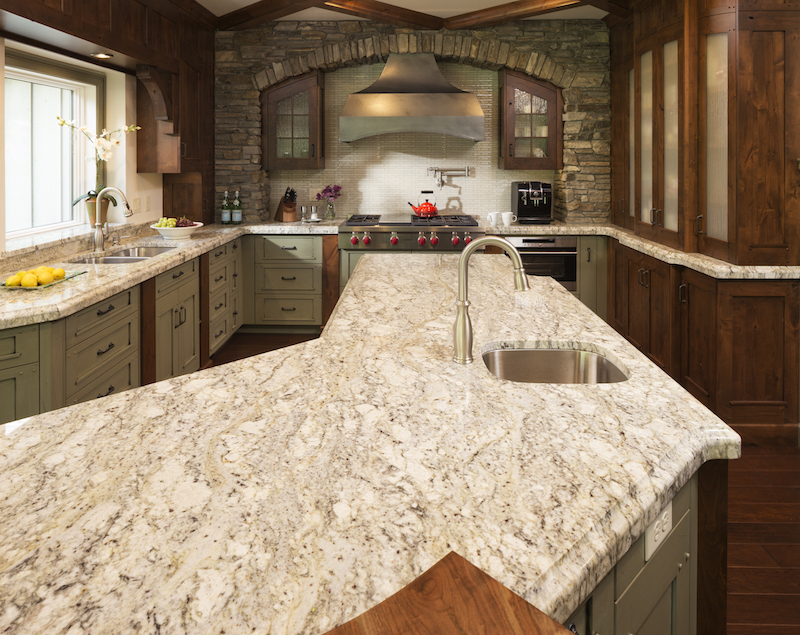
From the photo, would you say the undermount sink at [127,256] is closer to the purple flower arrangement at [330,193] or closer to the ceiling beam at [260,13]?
the purple flower arrangement at [330,193]

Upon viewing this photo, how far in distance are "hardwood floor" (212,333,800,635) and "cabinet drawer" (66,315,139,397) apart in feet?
8.61

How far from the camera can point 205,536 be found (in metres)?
0.95

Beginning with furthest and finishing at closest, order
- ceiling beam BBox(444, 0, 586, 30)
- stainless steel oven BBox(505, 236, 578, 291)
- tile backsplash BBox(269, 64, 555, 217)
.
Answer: tile backsplash BBox(269, 64, 555, 217) < stainless steel oven BBox(505, 236, 578, 291) < ceiling beam BBox(444, 0, 586, 30)

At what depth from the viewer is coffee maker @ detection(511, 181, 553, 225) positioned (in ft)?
19.9

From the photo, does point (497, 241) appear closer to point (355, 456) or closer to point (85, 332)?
point (355, 456)

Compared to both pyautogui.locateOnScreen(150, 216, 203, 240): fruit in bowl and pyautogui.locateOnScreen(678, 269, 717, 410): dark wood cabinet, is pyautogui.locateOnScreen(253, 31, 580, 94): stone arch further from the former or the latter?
pyautogui.locateOnScreen(678, 269, 717, 410): dark wood cabinet

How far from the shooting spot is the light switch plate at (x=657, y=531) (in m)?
1.18

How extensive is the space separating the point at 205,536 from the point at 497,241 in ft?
3.51

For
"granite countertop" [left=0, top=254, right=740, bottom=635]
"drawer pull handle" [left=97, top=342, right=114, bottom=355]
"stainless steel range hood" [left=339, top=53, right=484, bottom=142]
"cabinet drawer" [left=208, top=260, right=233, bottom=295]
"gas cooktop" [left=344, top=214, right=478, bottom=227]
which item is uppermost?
"stainless steel range hood" [left=339, top=53, right=484, bottom=142]

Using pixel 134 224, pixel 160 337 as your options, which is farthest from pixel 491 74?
pixel 160 337

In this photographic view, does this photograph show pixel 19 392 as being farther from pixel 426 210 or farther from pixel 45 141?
pixel 426 210

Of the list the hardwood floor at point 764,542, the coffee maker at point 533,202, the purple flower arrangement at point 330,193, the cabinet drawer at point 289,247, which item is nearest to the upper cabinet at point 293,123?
the purple flower arrangement at point 330,193

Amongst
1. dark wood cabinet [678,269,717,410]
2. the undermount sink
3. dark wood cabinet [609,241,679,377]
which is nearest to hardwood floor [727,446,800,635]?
dark wood cabinet [678,269,717,410]

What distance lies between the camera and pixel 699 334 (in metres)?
3.88
